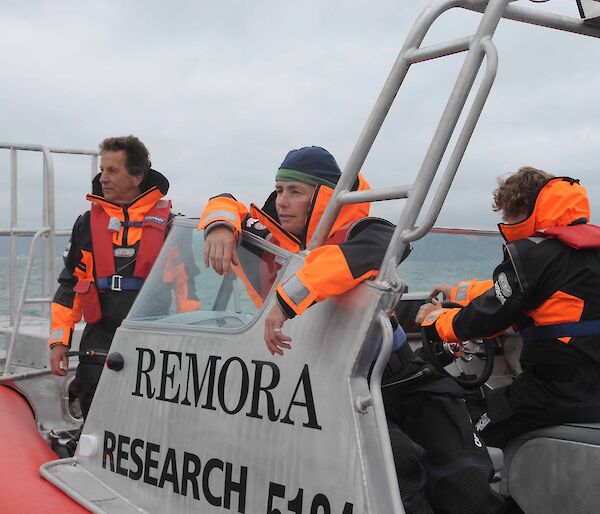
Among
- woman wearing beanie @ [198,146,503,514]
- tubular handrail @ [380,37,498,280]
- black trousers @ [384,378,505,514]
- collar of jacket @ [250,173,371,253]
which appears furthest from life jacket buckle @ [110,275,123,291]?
tubular handrail @ [380,37,498,280]

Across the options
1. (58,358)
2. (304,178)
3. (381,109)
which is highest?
(381,109)

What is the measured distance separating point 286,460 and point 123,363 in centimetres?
74

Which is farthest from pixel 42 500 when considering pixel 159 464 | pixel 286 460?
pixel 286 460

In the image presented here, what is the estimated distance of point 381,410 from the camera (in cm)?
177

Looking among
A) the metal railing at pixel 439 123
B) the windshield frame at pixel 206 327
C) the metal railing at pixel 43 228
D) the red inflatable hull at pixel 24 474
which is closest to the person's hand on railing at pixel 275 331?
the windshield frame at pixel 206 327

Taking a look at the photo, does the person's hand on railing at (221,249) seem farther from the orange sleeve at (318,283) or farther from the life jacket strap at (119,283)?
the life jacket strap at (119,283)

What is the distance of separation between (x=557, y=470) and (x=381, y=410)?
100 cm

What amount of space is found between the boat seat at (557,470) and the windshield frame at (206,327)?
1.11 m

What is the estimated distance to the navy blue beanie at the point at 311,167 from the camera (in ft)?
7.67

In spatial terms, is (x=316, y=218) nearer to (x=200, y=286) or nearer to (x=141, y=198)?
(x=200, y=286)

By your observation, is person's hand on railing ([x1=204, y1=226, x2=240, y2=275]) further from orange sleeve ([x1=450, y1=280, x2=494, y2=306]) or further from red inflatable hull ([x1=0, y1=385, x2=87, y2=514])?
orange sleeve ([x1=450, y1=280, x2=494, y2=306])

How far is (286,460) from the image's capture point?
6.26ft

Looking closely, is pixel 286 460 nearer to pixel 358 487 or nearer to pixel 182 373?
pixel 358 487

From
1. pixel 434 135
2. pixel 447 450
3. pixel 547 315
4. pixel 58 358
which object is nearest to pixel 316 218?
pixel 434 135
